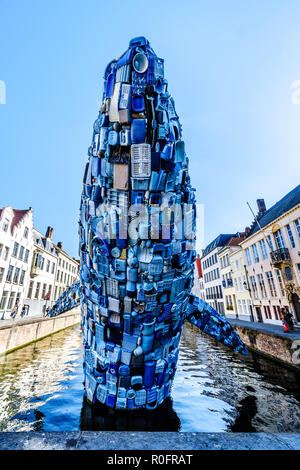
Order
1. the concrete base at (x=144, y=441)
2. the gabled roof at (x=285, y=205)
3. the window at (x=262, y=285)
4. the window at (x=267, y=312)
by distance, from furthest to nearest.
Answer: the window at (x=262, y=285), the window at (x=267, y=312), the gabled roof at (x=285, y=205), the concrete base at (x=144, y=441)

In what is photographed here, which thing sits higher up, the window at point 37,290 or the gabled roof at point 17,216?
the gabled roof at point 17,216

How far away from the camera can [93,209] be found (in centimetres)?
241

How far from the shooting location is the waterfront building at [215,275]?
35156mm

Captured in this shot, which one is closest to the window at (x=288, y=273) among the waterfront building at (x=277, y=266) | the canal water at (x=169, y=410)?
the waterfront building at (x=277, y=266)

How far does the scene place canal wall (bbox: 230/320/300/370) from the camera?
9.73m

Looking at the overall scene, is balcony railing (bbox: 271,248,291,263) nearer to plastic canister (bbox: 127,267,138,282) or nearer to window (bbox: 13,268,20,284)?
plastic canister (bbox: 127,267,138,282)

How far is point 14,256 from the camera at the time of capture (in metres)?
22.7

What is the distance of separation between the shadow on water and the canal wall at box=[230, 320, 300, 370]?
968cm

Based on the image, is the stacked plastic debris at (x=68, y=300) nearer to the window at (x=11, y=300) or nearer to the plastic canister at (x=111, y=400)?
the plastic canister at (x=111, y=400)

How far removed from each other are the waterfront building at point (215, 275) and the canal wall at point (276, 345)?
68.0ft

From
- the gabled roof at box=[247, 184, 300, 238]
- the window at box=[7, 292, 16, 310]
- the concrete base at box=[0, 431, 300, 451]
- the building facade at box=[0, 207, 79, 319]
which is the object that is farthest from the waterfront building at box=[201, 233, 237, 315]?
the concrete base at box=[0, 431, 300, 451]

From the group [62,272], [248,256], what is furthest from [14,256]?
[248,256]

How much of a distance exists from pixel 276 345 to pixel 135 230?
482 inches

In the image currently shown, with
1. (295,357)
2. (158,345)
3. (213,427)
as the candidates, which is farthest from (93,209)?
(295,357)
